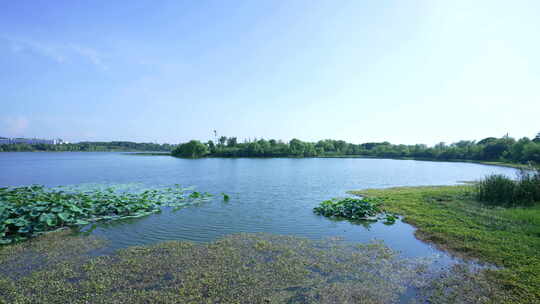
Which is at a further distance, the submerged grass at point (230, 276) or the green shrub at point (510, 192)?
the green shrub at point (510, 192)

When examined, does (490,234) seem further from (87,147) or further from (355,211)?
(87,147)

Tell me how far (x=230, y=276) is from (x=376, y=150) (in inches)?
4840

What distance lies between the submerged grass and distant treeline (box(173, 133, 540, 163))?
6669cm

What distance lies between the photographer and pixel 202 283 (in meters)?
5.47

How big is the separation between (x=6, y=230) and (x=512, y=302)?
1403cm

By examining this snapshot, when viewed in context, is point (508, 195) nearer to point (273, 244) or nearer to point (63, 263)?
point (273, 244)

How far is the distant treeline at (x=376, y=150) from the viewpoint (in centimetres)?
6163

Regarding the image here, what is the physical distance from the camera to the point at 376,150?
383ft

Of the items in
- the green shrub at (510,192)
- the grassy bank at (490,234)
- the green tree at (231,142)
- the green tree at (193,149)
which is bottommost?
the grassy bank at (490,234)

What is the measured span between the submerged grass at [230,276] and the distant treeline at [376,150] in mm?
66690

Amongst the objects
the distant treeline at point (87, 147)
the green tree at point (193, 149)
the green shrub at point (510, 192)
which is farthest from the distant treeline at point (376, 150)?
the distant treeline at point (87, 147)

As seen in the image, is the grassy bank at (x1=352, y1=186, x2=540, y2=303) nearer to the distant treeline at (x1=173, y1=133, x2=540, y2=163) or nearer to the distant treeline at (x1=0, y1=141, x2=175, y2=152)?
the distant treeline at (x1=173, y1=133, x2=540, y2=163)

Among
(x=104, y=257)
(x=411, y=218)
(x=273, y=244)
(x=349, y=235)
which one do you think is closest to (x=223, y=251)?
(x=273, y=244)

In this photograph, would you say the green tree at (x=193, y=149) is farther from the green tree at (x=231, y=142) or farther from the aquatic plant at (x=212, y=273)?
the aquatic plant at (x=212, y=273)
